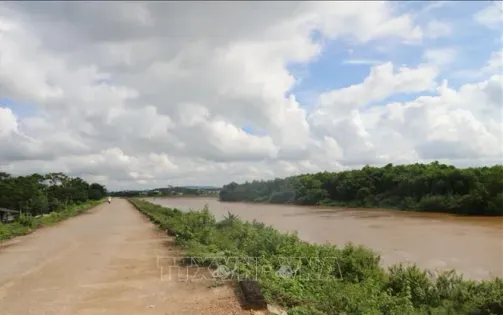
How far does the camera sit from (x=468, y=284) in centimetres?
884

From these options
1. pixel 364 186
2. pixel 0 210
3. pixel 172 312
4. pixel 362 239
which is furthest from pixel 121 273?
pixel 364 186

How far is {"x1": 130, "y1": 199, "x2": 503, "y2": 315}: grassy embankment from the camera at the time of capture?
7.09 metres

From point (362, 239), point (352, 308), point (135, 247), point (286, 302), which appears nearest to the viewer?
point (352, 308)

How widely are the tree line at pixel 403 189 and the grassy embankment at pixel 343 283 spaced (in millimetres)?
29007

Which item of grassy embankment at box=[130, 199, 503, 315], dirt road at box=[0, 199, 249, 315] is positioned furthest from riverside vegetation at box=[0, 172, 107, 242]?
grassy embankment at box=[130, 199, 503, 315]

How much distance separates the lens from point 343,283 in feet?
30.3

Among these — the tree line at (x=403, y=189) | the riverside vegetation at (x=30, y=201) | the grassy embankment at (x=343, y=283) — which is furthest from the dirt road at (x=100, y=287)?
the tree line at (x=403, y=189)

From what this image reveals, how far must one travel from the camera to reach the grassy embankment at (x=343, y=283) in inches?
279

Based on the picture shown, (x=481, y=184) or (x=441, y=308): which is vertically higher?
(x=481, y=184)

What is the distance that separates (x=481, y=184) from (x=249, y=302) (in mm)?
36297

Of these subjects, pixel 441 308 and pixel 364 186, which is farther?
pixel 364 186

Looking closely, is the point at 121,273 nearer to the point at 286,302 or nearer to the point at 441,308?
the point at 286,302

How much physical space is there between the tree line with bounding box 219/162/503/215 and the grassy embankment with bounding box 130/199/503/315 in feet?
95.2

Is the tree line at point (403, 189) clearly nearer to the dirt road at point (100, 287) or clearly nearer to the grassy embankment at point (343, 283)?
Answer: the grassy embankment at point (343, 283)
